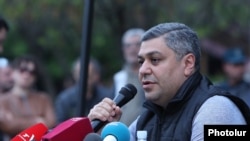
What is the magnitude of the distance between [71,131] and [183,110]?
733mm

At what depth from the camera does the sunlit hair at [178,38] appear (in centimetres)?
530

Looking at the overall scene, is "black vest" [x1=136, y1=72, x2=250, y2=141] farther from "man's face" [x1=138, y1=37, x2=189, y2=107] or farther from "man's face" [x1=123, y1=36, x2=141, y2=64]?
"man's face" [x1=123, y1=36, x2=141, y2=64]

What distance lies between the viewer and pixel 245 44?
1131 inches

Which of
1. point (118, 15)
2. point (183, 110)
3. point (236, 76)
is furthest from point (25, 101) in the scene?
point (183, 110)

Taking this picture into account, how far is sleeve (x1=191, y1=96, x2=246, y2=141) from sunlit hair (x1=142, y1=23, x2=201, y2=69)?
36 cm

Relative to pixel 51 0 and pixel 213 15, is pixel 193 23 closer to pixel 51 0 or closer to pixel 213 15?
pixel 213 15

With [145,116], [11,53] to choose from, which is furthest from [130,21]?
[11,53]

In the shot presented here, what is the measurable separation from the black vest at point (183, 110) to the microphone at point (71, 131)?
49 cm

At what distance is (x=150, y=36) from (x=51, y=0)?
298 inches

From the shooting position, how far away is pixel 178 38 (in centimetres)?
532

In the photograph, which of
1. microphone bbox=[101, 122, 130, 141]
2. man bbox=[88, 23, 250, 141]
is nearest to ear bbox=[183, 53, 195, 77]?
man bbox=[88, 23, 250, 141]

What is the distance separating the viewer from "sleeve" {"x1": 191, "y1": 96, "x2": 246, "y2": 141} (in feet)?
16.3

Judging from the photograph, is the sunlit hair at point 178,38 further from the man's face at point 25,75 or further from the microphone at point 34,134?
the man's face at point 25,75

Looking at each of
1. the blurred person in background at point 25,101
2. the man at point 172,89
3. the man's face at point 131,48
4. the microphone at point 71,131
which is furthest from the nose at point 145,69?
the blurred person in background at point 25,101
